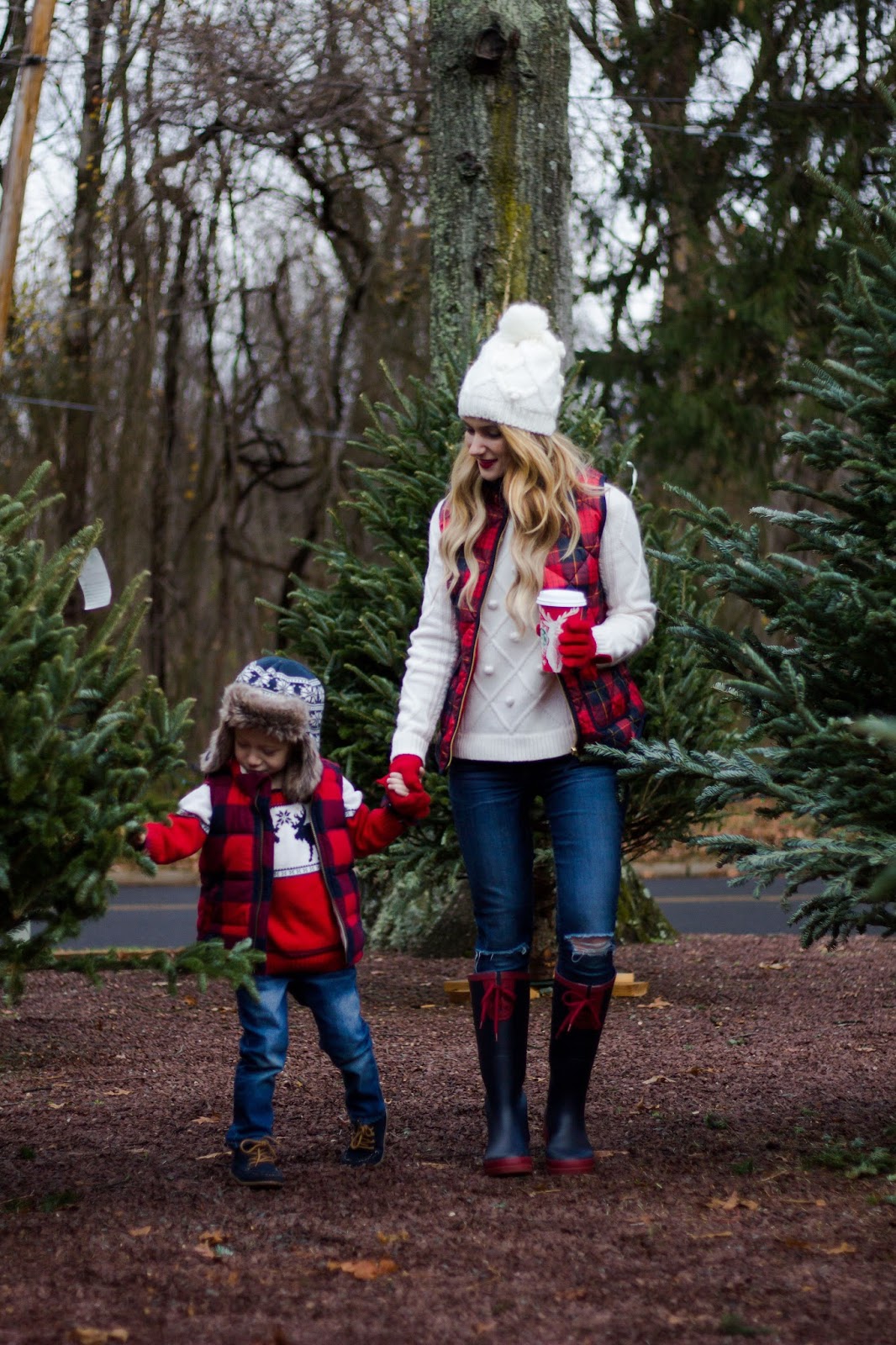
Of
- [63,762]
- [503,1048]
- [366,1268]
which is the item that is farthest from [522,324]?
[366,1268]

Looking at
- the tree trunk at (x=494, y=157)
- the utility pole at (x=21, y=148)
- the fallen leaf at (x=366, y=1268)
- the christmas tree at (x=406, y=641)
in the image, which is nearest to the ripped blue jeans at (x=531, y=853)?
the fallen leaf at (x=366, y=1268)

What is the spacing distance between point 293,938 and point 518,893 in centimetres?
56

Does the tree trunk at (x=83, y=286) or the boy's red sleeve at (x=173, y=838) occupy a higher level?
the tree trunk at (x=83, y=286)

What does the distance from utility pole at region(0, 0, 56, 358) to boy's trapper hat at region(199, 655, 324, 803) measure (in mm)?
1991

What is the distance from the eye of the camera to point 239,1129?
386 centimetres

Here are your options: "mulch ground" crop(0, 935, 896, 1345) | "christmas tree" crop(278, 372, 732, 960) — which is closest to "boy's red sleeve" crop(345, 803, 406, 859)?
"mulch ground" crop(0, 935, 896, 1345)

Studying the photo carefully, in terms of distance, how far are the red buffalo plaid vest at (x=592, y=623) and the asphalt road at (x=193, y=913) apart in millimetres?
6160

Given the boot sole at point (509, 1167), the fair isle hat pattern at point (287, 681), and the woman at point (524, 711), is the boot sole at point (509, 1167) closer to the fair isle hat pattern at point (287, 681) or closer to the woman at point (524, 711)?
the woman at point (524, 711)

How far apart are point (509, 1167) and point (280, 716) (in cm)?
121

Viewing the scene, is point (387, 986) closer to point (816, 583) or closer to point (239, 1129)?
point (239, 1129)

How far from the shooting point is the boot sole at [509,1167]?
379cm

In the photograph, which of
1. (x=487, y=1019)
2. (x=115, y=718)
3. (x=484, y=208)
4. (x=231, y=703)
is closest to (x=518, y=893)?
(x=487, y=1019)

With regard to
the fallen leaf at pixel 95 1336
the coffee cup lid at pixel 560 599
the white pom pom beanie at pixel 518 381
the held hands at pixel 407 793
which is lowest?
the fallen leaf at pixel 95 1336

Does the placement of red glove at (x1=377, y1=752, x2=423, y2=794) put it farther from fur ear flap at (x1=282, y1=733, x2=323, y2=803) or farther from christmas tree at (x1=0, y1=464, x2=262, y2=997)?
christmas tree at (x1=0, y1=464, x2=262, y2=997)
